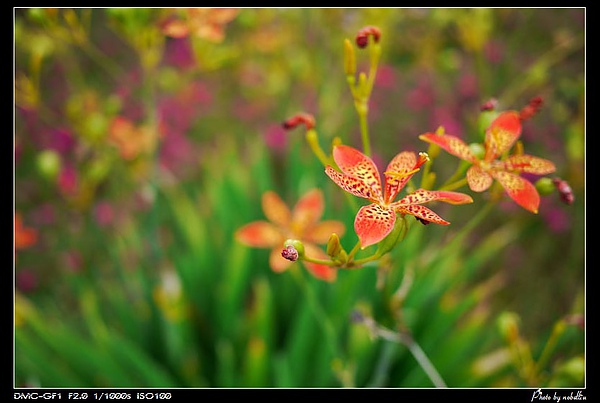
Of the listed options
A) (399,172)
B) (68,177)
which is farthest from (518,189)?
(68,177)

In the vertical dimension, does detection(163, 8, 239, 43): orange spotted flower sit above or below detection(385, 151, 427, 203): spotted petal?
above

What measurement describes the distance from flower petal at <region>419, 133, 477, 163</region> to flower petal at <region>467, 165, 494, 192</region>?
0.05 ft

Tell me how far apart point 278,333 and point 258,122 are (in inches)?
59.3

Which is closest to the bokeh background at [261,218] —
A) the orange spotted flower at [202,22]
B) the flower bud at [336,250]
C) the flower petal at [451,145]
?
the orange spotted flower at [202,22]

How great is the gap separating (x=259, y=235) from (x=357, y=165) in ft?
1.32

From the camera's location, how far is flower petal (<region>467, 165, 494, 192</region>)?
573 millimetres

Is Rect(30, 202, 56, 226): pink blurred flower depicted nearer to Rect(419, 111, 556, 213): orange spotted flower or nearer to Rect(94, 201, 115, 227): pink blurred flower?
Rect(94, 201, 115, 227): pink blurred flower

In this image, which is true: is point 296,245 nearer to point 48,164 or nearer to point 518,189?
point 518,189

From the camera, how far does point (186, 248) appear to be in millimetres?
1631

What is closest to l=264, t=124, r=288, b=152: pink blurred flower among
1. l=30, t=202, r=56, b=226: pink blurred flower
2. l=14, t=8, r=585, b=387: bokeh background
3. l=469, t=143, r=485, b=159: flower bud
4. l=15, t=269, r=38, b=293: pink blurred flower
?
l=14, t=8, r=585, b=387: bokeh background

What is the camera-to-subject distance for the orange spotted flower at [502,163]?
0.59 m

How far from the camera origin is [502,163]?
2.12 feet
